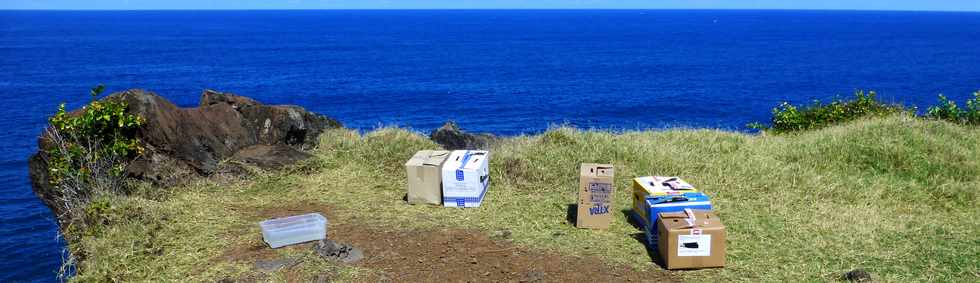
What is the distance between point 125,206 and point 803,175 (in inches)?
343

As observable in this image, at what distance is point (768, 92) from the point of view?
5150cm

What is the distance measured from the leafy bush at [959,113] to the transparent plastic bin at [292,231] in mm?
12717

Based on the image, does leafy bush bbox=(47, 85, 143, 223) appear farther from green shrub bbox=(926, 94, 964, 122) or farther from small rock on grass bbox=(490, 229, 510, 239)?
green shrub bbox=(926, 94, 964, 122)

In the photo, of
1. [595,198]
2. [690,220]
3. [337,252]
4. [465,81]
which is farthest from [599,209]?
[465,81]

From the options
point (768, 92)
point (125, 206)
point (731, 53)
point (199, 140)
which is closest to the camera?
point (125, 206)

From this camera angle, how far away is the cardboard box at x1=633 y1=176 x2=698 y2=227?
27.3ft

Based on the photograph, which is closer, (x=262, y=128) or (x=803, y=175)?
(x=803, y=175)

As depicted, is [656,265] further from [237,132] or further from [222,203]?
[237,132]

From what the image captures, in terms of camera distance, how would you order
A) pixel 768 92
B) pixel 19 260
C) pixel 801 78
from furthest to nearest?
pixel 801 78 → pixel 768 92 → pixel 19 260

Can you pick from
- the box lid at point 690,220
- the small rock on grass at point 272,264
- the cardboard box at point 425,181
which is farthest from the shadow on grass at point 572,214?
the small rock on grass at point 272,264

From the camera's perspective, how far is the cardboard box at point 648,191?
327 inches

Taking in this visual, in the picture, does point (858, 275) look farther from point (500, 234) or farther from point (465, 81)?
point (465, 81)

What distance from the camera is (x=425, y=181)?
31.1ft

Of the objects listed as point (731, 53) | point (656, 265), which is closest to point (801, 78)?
point (731, 53)
